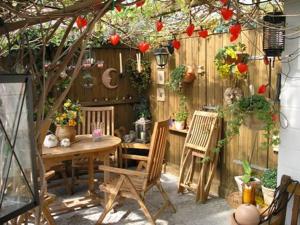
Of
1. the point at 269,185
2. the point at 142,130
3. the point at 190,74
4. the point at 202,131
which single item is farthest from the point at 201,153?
the point at 142,130

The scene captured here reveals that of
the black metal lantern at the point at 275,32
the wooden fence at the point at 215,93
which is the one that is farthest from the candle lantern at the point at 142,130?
the black metal lantern at the point at 275,32

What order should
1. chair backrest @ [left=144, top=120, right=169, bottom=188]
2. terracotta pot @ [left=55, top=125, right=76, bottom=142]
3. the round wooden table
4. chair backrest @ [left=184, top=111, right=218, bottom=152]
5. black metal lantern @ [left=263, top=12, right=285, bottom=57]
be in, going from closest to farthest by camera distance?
black metal lantern @ [left=263, top=12, right=285, bottom=57], chair backrest @ [left=144, top=120, right=169, bottom=188], the round wooden table, terracotta pot @ [left=55, top=125, right=76, bottom=142], chair backrest @ [left=184, top=111, right=218, bottom=152]

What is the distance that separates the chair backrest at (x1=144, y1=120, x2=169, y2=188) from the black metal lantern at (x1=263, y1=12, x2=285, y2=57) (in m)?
1.20

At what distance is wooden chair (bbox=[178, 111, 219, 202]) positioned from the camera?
4000 millimetres

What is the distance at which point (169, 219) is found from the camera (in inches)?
141

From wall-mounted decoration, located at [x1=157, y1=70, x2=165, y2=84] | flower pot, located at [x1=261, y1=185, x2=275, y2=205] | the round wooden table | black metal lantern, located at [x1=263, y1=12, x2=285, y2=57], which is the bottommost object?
flower pot, located at [x1=261, y1=185, x2=275, y2=205]

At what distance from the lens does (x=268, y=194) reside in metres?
3.03

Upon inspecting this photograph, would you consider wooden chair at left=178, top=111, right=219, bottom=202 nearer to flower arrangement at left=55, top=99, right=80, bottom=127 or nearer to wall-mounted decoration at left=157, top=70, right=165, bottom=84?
wall-mounted decoration at left=157, top=70, right=165, bottom=84

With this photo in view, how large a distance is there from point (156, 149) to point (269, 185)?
108 centimetres

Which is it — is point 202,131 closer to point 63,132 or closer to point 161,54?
point 161,54

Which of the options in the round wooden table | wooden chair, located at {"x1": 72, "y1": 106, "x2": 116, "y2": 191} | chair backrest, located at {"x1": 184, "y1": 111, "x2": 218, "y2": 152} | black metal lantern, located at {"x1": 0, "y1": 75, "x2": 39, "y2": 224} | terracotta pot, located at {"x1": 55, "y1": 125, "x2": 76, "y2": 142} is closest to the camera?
black metal lantern, located at {"x1": 0, "y1": 75, "x2": 39, "y2": 224}

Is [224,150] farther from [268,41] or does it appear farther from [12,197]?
[12,197]

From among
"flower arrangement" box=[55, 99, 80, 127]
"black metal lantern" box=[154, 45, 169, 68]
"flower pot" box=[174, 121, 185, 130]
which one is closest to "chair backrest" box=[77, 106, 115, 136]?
"flower arrangement" box=[55, 99, 80, 127]

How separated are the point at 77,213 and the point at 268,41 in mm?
2687
